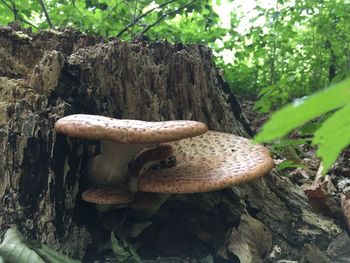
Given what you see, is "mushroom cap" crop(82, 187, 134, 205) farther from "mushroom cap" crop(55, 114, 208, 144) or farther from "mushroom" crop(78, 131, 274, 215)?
"mushroom cap" crop(55, 114, 208, 144)

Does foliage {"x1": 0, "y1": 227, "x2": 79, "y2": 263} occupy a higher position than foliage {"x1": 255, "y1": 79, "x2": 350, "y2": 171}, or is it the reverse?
foliage {"x1": 255, "y1": 79, "x2": 350, "y2": 171}

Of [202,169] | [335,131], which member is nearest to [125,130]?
[202,169]

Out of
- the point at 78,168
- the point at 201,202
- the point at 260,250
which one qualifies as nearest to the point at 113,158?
the point at 78,168

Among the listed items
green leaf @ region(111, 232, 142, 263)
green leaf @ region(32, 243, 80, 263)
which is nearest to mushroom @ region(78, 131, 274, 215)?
green leaf @ region(111, 232, 142, 263)

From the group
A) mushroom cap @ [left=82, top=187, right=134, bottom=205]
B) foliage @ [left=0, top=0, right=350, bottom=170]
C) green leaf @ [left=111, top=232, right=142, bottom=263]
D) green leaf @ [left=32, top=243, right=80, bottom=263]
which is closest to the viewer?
green leaf @ [left=32, top=243, right=80, bottom=263]

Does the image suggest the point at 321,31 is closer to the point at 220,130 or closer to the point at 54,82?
the point at 220,130

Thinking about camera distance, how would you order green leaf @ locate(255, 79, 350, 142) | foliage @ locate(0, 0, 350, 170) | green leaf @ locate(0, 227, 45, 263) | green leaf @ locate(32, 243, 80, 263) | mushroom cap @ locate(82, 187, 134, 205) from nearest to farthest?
green leaf @ locate(255, 79, 350, 142)
green leaf @ locate(0, 227, 45, 263)
green leaf @ locate(32, 243, 80, 263)
mushroom cap @ locate(82, 187, 134, 205)
foliage @ locate(0, 0, 350, 170)
